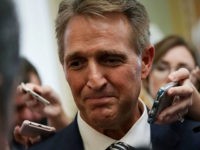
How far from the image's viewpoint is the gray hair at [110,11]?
129 cm

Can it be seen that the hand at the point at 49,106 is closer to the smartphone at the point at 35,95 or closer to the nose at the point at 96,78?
the smartphone at the point at 35,95

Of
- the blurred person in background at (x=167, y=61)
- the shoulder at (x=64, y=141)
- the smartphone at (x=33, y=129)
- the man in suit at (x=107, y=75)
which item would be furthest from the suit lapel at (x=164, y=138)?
the blurred person in background at (x=167, y=61)

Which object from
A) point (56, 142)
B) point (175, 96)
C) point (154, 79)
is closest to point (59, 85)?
point (154, 79)

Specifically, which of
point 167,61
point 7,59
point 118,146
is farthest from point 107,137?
point 167,61

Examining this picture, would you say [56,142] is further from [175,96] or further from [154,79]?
[154,79]

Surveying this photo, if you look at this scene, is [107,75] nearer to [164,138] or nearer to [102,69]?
[102,69]

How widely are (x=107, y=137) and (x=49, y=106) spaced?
0.35 meters

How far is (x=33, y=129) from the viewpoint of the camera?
1.40 meters

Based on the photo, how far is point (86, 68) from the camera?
4.12 ft

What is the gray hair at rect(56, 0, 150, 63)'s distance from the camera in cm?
129

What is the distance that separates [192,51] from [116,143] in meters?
1.55

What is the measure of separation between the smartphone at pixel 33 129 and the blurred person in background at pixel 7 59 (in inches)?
37.4

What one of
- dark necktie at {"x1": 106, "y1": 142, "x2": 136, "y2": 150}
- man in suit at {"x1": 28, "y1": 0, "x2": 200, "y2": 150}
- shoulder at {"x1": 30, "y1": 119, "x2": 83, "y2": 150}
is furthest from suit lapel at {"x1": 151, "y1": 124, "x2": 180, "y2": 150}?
shoulder at {"x1": 30, "y1": 119, "x2": 83, "y2": 150}

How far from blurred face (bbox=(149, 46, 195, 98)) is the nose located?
1370 mm
